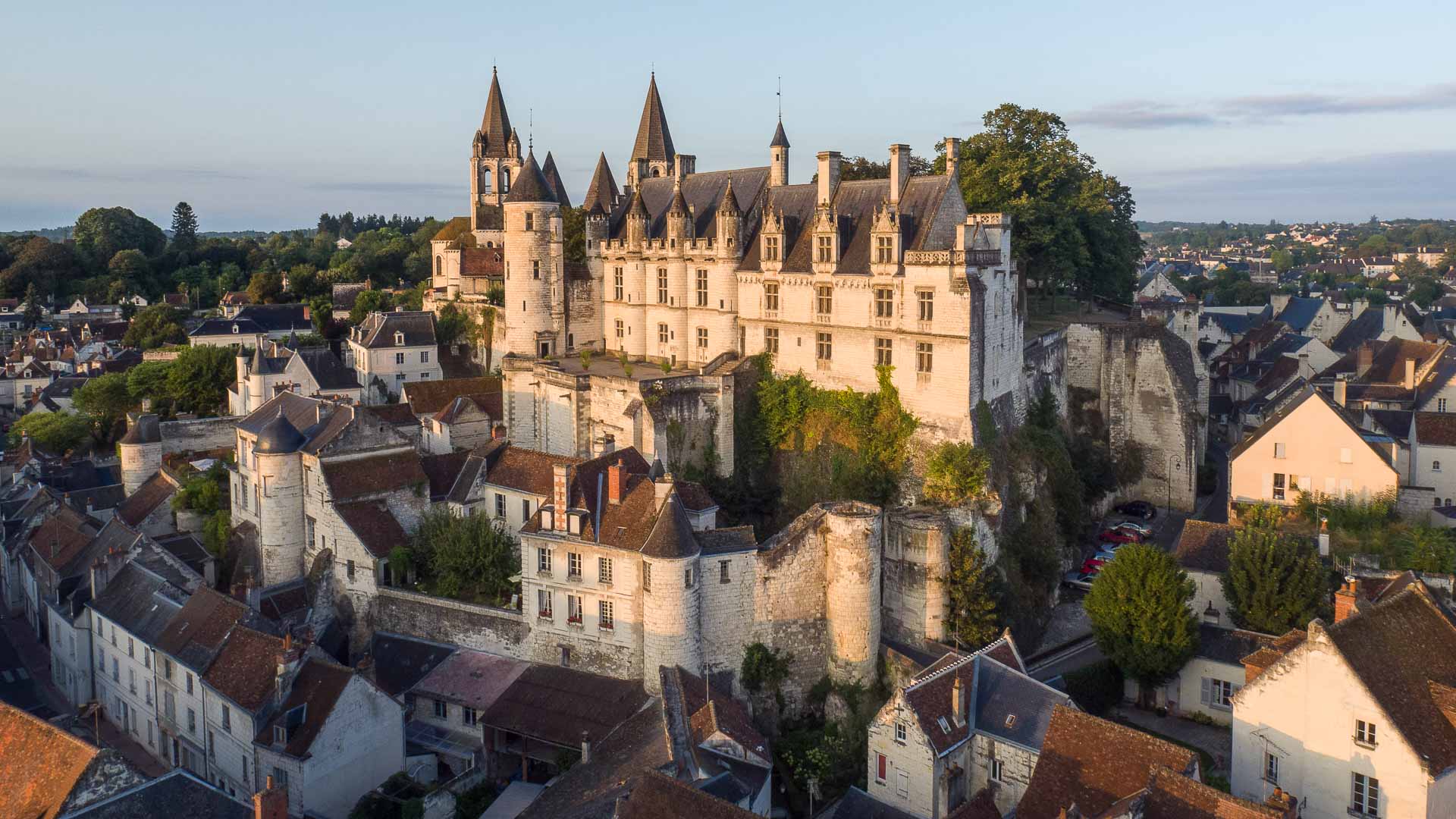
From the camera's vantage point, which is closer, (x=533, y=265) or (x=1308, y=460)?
(x=1308, y=460)


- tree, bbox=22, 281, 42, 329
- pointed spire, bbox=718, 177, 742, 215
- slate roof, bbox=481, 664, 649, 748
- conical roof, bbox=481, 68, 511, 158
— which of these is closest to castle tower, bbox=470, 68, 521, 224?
conical roof, bbox=481, 68, 511, 158

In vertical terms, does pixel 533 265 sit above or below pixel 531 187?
below

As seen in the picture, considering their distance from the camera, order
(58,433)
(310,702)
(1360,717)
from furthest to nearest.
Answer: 1. (58,433)
2. (310,702)
3. (1360,717)

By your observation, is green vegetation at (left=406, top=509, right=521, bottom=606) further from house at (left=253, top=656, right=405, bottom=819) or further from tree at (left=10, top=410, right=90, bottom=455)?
tree at (left=10, top=410, right=90, bottom=455)

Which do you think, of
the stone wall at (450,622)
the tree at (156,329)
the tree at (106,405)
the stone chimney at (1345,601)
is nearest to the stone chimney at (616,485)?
the stone wall at (450,622)

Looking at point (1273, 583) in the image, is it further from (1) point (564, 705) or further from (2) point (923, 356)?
(1) point (564, 705)

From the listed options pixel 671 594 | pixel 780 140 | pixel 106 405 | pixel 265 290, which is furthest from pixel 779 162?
pixel 265 290
